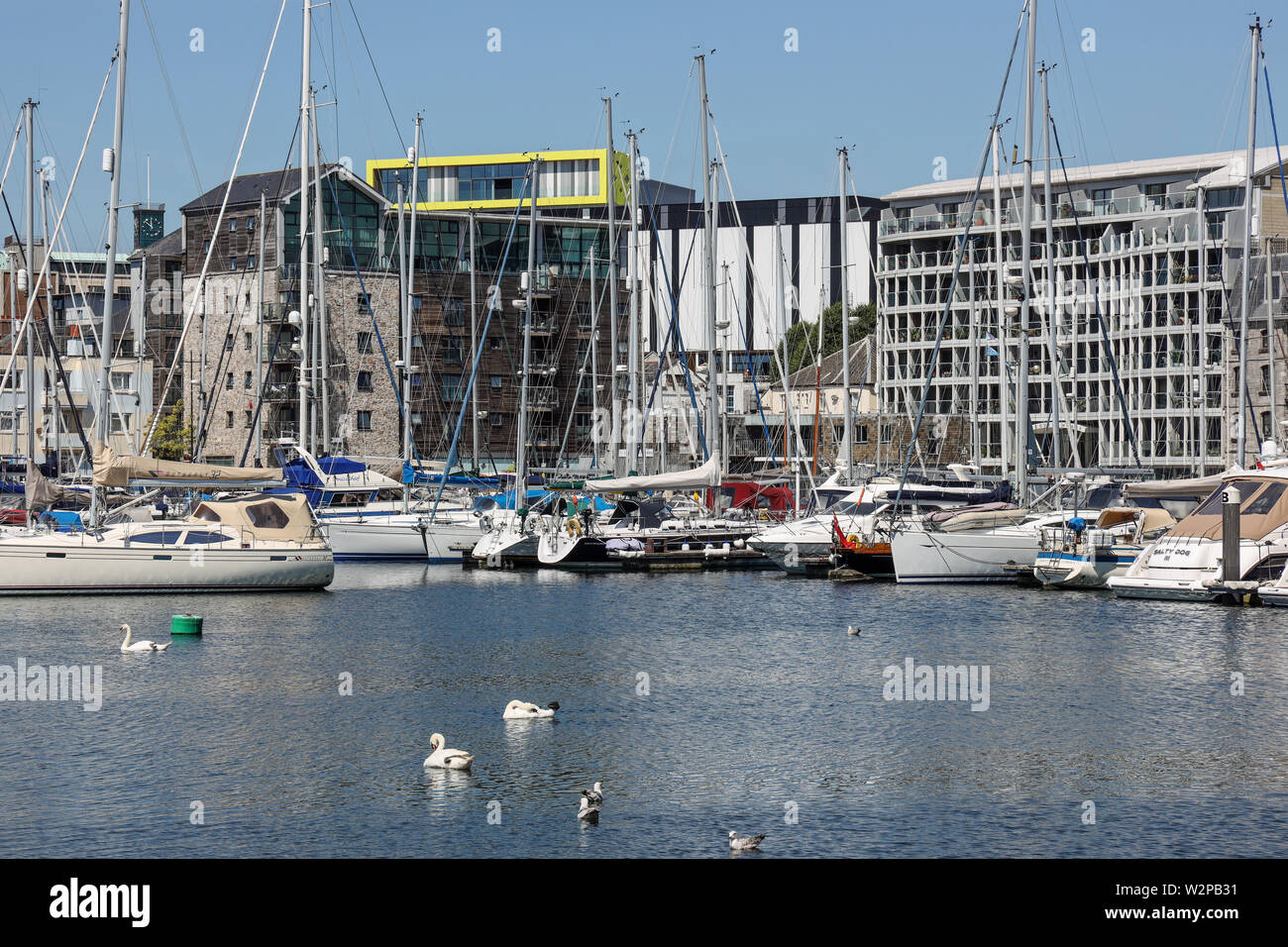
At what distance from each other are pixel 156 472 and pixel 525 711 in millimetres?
28400

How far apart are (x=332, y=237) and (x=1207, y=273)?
64.6 metres

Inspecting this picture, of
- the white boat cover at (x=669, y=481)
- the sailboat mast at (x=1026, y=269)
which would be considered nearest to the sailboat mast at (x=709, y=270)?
the white boat cover at (x=669, y=481)

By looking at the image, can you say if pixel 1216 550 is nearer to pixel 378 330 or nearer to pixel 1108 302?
pixel 378 330

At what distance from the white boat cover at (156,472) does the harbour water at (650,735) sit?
15.3ft

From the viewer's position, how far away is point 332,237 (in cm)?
11969

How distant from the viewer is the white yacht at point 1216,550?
49.8m

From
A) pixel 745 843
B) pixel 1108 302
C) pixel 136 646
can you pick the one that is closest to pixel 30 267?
pixel 136 646

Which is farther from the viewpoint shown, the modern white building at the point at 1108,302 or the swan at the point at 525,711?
the modern white building at the point at 1108,302

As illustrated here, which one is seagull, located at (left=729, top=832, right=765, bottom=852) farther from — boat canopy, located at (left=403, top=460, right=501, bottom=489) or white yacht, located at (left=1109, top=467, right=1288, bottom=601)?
boat canopy, located at (left=403, top=460, right=501, bottom=489)

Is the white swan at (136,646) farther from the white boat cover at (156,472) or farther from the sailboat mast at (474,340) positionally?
the sailboat mast at (474,340)

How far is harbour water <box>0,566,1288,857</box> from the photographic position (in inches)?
863
